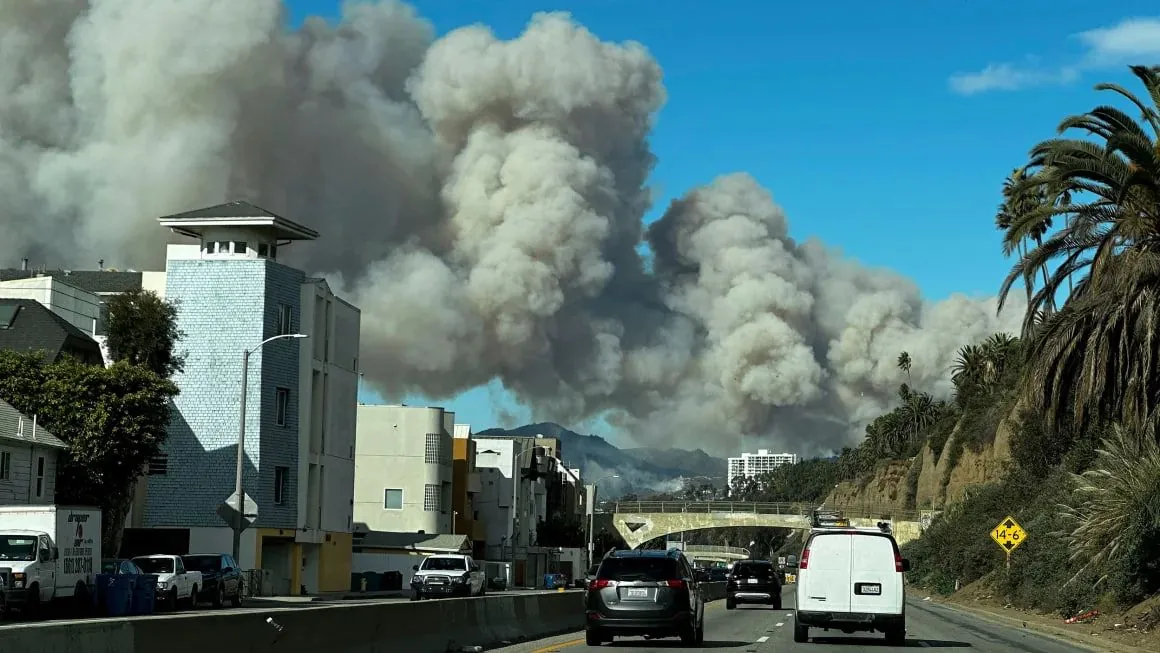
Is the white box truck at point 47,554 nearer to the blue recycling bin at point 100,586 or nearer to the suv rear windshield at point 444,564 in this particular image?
the blue recycling bin at point 100,586

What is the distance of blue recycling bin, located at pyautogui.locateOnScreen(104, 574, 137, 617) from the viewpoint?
3578 centimetres

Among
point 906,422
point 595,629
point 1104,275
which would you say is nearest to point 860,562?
point 595,629

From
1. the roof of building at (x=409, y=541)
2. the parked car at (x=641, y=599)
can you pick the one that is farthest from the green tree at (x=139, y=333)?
the parked car at (x=641, y=599)

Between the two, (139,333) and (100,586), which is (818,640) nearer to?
(100,586)

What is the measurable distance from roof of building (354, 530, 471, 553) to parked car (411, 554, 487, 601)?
Result: 36368 mm

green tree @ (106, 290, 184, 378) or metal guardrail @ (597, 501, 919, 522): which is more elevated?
green tree @ (106, 290, 184, 378)

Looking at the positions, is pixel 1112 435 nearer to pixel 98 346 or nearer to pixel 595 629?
pixel 595 629

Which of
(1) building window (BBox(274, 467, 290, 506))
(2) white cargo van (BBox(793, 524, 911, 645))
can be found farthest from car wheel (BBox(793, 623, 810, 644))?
(1) building window (BBox(274, 467, 290, 506))

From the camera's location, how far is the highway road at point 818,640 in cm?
2423

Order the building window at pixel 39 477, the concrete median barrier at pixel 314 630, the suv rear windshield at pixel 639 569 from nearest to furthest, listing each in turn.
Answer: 1. the concrete median barrier at pixel 314 630
2. the suv rear windshield at pixel 639 569
3. the building window at pixel 39 477

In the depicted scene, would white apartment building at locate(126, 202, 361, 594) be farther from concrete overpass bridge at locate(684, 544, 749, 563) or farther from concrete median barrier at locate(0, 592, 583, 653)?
concrete overpass bridge at locate(684, 544, 749, 563)

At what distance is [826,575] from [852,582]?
1.55 ft

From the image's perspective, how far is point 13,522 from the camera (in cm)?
3472

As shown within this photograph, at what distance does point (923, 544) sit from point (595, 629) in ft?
226
